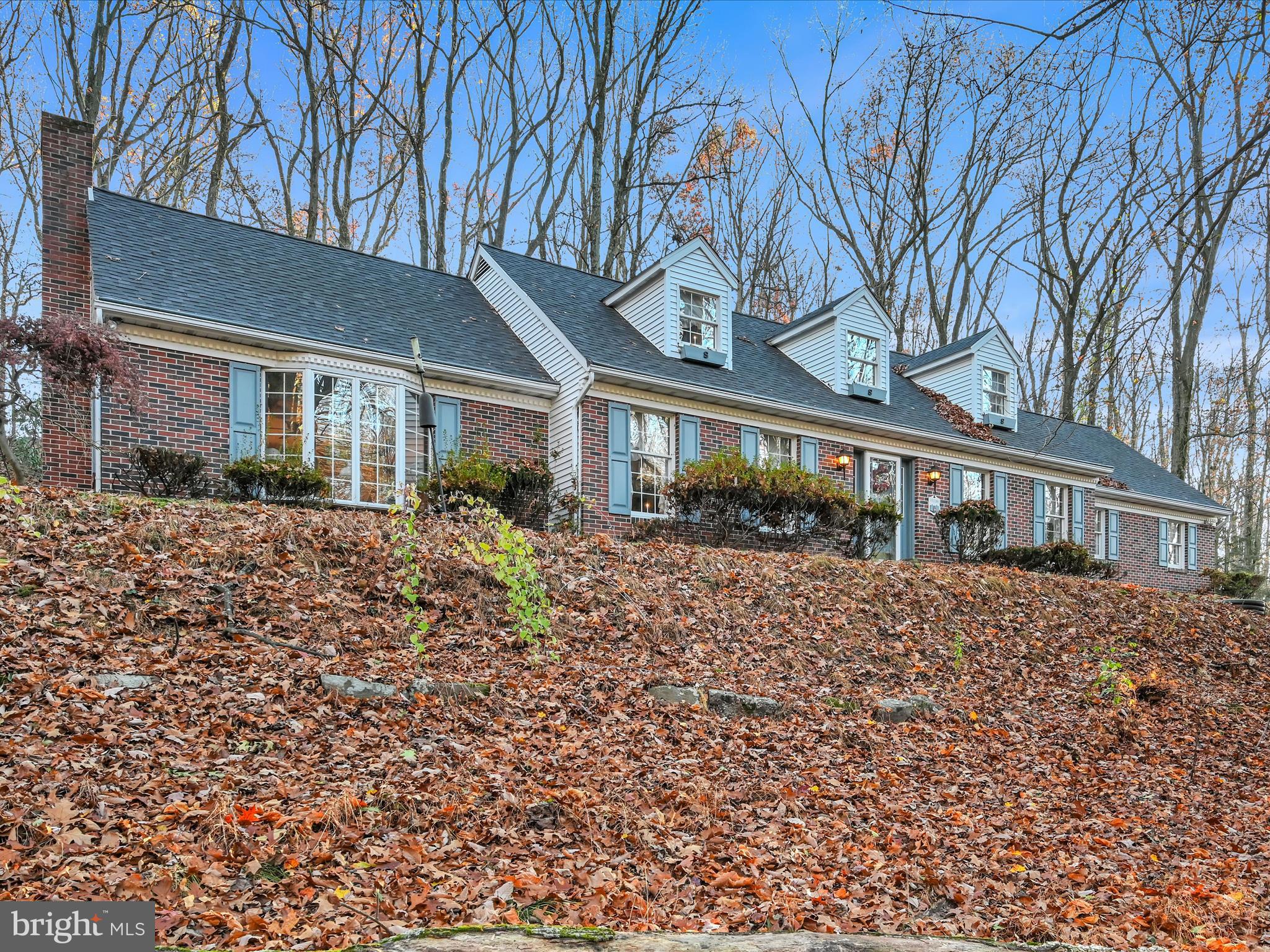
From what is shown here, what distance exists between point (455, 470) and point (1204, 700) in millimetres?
9387

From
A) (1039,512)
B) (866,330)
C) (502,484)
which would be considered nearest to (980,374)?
(1039,512)

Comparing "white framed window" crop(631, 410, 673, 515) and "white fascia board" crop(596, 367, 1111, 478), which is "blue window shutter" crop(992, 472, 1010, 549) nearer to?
"white fascia board" crop(596, 367, 1111, 478)

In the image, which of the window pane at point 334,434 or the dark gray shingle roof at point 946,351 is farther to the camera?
the dark gray shingle roof at point 946,351

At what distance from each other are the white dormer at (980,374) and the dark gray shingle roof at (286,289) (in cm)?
1022

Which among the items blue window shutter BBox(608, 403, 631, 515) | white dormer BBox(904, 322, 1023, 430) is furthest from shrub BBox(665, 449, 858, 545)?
white dormer BBox(904, 322, 1023, 430)

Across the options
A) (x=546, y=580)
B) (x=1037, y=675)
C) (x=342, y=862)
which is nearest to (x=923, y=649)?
(x=1037, y=675)

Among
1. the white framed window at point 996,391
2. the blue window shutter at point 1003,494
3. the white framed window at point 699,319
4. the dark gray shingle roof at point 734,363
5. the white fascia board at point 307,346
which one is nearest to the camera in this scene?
the white fascia board at point 307,346

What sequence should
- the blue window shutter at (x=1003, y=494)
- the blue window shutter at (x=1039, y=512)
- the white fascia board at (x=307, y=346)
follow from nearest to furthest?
the white fascia board at (x=307, y=346), the blue window shutter at (x=1003, y=494), the blue window shutter at (x=1039, y=512)

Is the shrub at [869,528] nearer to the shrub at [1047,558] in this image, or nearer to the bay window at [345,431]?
the shrub at [1047,558]

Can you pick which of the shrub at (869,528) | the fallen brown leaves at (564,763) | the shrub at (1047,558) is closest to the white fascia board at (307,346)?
the fallen brown leaves at (564,763)

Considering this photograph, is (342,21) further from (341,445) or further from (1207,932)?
Answer: (1207,932)

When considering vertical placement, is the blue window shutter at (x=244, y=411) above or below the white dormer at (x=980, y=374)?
below

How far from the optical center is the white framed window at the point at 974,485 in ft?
62.3

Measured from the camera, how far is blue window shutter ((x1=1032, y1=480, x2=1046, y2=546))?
19891 millimetres
